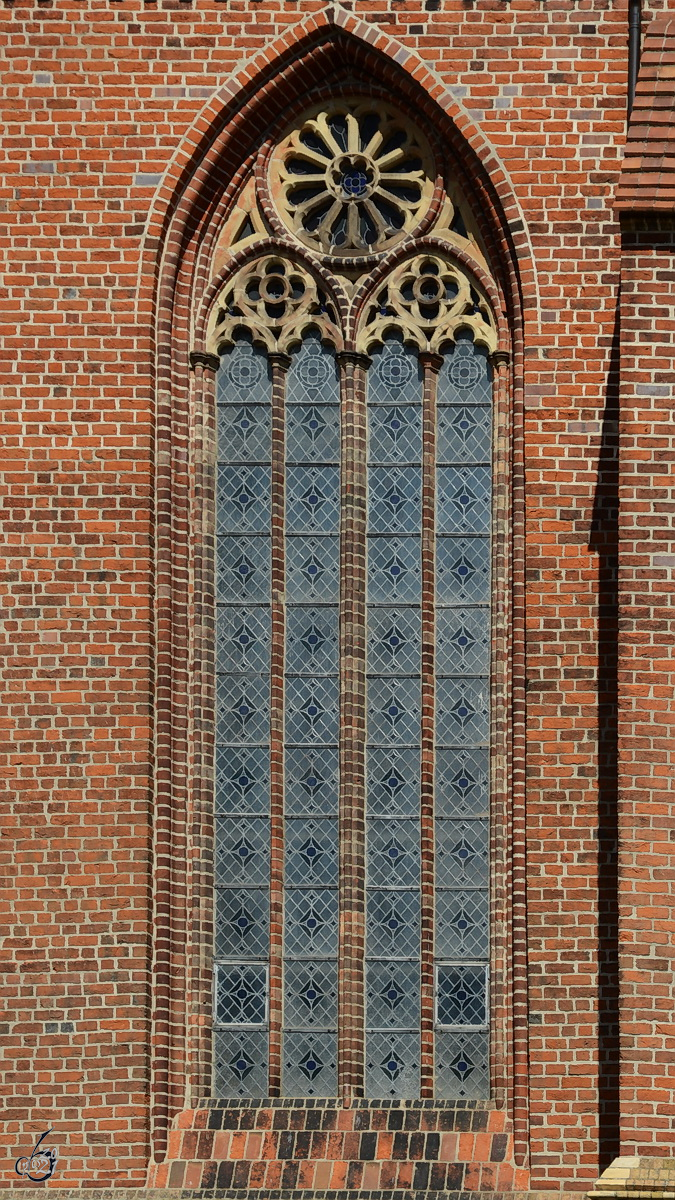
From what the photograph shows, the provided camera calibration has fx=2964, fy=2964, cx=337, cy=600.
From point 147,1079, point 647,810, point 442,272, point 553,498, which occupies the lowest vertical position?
point 147,1079

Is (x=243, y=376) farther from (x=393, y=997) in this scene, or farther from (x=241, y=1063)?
(x=241, y=1063)

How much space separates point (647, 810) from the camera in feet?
53.0

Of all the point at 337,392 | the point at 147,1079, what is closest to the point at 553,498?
the point at 337,392

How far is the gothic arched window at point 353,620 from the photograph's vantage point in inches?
680

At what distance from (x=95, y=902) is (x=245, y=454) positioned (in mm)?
2939

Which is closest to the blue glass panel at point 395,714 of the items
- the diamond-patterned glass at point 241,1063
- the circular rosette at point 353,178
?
the diamond-patterned glass at point 241,1063

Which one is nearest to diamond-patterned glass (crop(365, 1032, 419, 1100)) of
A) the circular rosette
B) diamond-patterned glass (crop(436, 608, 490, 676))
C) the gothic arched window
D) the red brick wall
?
the gothic arched window

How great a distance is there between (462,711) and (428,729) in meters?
0.24

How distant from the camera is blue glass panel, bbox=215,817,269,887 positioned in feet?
57.4

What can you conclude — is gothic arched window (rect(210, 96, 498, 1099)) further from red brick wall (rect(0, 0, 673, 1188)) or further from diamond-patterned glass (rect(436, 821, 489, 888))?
red brick wall (rect(0, 0, 673, 1188))

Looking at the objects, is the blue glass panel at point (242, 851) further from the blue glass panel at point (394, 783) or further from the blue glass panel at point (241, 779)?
the blue glass panel at point (394, 783)

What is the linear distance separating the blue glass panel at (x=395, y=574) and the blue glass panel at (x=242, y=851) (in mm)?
1547

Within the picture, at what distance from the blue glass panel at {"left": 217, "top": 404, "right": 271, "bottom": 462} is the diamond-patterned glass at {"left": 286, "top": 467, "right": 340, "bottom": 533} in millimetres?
236

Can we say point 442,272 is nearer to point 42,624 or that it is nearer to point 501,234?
point 501,234
